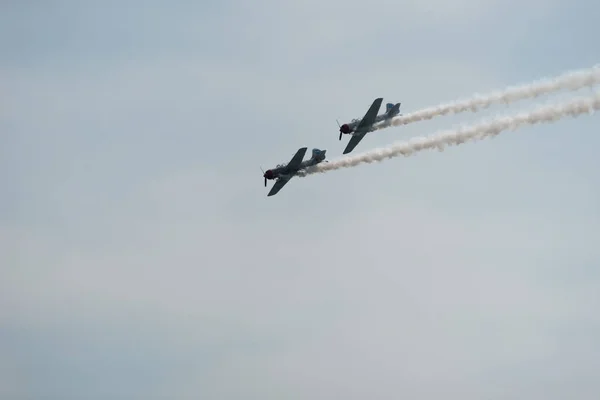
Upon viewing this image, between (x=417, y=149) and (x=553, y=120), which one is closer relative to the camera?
(x=553, y=120)

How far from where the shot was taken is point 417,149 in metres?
99.0

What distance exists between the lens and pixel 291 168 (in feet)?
354

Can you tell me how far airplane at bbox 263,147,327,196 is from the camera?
106812 mm

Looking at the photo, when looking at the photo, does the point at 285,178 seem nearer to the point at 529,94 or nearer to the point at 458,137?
the point at 458,137

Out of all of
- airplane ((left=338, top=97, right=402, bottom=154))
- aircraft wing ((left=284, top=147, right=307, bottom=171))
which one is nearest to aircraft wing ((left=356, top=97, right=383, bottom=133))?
airplane ((left=338, top=97, right=402, bottom=154))

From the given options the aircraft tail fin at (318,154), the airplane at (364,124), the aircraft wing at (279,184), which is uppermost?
the airplane at (364,124)

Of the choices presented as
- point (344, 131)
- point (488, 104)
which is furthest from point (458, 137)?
point (344, 131)

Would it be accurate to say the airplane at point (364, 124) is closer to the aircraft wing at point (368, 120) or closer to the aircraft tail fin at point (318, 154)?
the aircraft wing at point (368, 120)

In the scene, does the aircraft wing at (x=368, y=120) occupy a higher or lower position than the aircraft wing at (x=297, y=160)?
higher

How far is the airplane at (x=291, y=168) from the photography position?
106812 mm

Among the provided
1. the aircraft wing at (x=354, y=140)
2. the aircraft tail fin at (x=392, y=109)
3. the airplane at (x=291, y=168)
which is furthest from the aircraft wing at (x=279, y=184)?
the aircraft tail fin at (x=392, y=109)

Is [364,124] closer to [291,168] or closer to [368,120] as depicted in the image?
[368,120]

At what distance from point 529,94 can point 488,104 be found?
6186 millimetres

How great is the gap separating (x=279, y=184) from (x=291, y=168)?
7.09 feet
